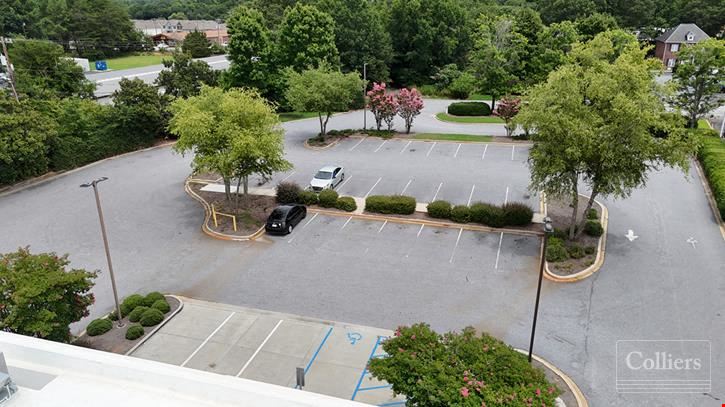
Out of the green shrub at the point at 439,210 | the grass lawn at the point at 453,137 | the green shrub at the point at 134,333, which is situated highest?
the grass lawn at the point at 453,137

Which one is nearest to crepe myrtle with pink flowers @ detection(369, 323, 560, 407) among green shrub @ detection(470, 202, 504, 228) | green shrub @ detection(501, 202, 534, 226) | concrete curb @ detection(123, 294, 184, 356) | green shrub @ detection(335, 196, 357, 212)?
concrete curb @ detection(123, 294, 184, 356)

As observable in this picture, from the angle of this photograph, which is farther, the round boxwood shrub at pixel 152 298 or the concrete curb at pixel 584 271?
the concrete curb at pixel 584 271

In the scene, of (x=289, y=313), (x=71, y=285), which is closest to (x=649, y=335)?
(x=289, y=313)

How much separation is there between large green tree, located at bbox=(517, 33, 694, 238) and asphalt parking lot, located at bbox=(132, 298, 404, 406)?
10577 millimetres

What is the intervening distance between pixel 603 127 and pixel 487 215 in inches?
262

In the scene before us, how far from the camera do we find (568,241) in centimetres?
2241

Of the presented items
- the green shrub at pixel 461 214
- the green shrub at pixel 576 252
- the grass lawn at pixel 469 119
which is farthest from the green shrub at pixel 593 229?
the grass lawn at pixel 469 119

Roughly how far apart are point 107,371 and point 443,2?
205 feet

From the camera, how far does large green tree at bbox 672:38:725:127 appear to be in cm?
3789

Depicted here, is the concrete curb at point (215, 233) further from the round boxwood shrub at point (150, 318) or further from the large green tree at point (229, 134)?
the round boxwood shrub at point (150, 318)

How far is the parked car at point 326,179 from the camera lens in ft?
93.4

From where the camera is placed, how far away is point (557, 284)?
19.6m

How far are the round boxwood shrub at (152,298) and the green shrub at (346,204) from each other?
10451mm

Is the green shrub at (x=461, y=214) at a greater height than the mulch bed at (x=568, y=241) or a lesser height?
greater
